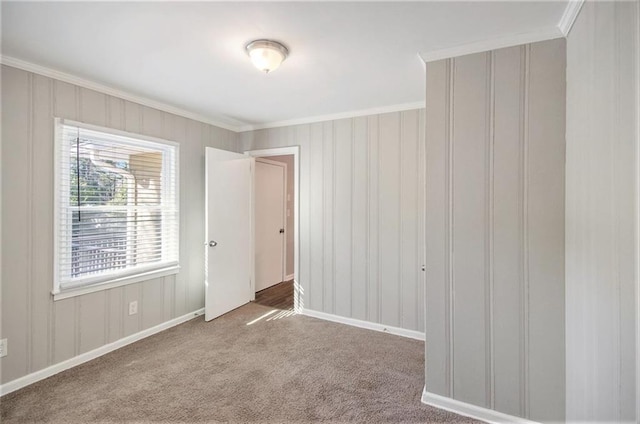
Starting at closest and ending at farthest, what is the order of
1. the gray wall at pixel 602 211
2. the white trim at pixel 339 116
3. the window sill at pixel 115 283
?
the gray wall at pixel 602 211 → the window sill at pixel 115 283 → the white trim at pixel 339 116

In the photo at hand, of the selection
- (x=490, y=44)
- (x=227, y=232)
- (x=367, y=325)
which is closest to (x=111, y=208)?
(x=227, y=232)

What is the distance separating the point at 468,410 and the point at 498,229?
1.14 m

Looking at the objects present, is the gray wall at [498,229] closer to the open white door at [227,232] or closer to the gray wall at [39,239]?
the open white door at [227,232]

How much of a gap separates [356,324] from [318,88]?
95.2 inches

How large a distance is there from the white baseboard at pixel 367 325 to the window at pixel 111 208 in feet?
5.40

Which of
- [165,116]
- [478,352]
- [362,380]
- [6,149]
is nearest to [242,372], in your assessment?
[362,380]

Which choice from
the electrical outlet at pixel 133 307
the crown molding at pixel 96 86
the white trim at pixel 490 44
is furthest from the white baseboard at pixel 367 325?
the crown molding at pixel 96 86

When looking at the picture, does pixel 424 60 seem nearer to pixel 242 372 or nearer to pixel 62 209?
pixel 242 372

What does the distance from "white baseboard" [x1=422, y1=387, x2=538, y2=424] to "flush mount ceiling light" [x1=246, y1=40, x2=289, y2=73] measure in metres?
2.34

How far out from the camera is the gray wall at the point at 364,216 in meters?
3.08

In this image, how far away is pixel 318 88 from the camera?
265 cm

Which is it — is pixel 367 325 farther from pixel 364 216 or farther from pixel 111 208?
pixel 111 208

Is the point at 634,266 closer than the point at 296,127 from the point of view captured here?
Yes

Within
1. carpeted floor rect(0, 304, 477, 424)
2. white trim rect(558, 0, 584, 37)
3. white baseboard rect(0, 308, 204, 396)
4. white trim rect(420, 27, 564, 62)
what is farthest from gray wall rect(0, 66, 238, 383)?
white trim rect(558, 0, 584, 37)
